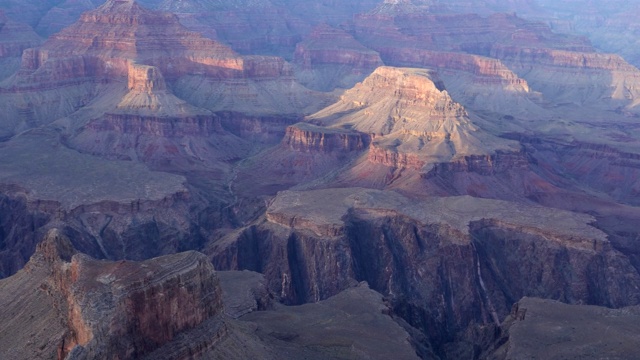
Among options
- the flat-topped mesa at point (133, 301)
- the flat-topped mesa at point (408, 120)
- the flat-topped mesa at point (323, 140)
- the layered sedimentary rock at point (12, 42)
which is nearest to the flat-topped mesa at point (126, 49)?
the layered sedimentary rock at point (12, 42)

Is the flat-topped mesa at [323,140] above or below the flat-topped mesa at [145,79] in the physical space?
below

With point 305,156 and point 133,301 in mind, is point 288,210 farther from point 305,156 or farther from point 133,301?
point 133,301

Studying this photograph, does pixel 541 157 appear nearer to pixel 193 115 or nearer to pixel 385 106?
pixel 385 106

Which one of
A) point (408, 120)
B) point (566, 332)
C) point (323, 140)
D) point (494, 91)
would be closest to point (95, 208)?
point (323, 140)

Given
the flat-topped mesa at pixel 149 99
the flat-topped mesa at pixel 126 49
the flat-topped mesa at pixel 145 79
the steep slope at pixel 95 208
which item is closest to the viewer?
the steep slope at pixel 95 208

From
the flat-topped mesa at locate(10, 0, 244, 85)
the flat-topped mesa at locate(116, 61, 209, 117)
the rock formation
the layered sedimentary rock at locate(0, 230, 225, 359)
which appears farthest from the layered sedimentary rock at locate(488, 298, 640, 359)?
the flat-topped mesa at locate(10, 0, 244, 85)

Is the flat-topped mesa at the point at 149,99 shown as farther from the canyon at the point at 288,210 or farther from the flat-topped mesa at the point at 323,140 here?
the flat-topped mesa at the point at 323,140

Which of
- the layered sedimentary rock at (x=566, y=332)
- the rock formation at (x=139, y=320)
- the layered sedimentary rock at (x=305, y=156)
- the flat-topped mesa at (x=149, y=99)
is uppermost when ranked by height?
the rock formation at (x=139, y=320)

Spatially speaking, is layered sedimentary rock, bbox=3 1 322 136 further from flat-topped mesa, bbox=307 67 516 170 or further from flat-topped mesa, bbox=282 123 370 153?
flat-topped mesa, bbox=282 123 370 153
